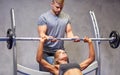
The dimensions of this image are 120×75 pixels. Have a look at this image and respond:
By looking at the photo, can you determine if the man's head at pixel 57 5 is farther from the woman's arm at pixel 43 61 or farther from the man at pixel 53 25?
the woman's arm at pixel 43 61

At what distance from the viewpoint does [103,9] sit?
456 centimetres

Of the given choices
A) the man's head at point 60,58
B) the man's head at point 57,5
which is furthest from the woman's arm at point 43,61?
the man's head at point 57,5

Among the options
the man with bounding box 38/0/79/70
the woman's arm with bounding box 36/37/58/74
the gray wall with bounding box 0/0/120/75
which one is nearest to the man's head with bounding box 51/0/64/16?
the man with bounding box 38/0/79/70

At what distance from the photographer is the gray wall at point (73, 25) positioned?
4.14 metres

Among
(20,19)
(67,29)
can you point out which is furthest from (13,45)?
(20,19)

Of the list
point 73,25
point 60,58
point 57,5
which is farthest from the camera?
point 73,25

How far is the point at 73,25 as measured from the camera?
4.42 m

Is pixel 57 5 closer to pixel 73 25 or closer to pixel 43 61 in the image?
pixel 43 61

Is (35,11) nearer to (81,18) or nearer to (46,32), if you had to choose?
(81,18)

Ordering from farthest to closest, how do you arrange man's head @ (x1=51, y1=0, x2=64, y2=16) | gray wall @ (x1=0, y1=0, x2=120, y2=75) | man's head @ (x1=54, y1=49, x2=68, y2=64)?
gray wall @ (x1=0, y1=0, x2=120, y2=75) < man's head @ (x1=51, y1=0, x2=64, y2=16) < man's head @ (x1=54, y1=49, x2=68, y2=64)

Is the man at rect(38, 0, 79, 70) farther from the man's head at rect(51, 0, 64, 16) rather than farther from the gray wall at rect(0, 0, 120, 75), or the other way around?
the gray wall at rect(0, 0, 120, 75)

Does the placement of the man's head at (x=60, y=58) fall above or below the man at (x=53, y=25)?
below

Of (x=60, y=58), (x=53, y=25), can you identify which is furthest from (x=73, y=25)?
(x=60, y=58)

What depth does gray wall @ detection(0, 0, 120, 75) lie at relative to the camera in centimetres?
414
